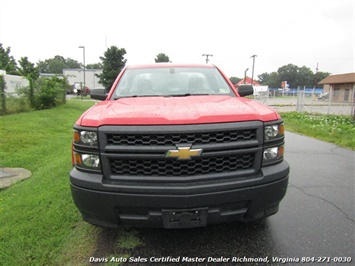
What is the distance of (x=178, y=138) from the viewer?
6.59 ft

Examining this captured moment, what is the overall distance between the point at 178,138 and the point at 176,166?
228 mm

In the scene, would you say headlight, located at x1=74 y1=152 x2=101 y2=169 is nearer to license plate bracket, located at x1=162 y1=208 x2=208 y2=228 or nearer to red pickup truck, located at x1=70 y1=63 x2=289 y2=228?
red pickup truck, located at x1=70 y1=63 x2=289 y2=228

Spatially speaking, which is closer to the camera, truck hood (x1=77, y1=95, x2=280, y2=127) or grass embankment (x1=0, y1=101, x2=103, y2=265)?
truck hood (x1=77, y1=95, x2=280, y2=127)

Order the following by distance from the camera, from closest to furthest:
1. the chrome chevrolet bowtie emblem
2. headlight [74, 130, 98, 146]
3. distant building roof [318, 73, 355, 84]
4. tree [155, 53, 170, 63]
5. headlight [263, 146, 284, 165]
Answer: the chrome chevrolet bowtie emblem < headlight [74, 130, 98, 146] < headlight [263, 146, 284, 165] < tree [155, 53, 170, 63] < distant building roof [318, 73, 355, 84]

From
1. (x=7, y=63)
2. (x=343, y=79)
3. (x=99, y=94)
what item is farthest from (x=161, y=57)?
(x=99, y=94)

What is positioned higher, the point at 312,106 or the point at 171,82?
the point at 171,82

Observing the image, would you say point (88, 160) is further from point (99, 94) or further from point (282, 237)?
point (282, 237)

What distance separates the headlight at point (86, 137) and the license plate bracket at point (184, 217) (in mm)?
806

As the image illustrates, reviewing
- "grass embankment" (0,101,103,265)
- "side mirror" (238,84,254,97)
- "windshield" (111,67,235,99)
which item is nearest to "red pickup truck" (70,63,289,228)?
"grass embankment" (0,101,103,265)

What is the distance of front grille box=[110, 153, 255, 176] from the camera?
2049 millimetres

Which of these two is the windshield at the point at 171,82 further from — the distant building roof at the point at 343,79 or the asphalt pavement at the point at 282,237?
the distant building roof at the point at 343,79

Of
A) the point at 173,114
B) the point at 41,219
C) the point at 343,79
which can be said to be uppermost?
the point at 343,79

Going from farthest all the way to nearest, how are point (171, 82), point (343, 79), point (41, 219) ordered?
point (343, 79), point (171, 82), point (41, 219)

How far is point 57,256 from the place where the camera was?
7.81 ft
